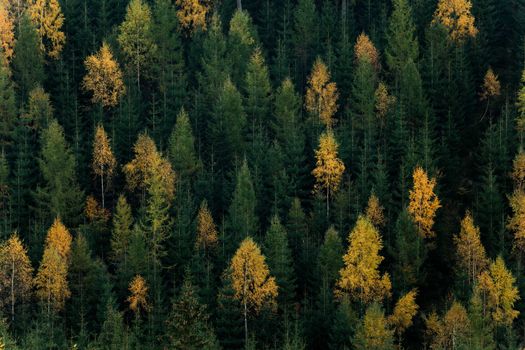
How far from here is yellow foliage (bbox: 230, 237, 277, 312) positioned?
61719 millimetres

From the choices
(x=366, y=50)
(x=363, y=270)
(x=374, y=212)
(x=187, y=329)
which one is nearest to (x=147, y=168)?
(x=374, y=212)

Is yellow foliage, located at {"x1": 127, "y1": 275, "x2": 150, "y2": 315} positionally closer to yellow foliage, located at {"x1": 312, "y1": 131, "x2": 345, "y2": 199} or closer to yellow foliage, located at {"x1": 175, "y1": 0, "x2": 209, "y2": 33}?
yellow foliage, located at {"x1": 312, "y1": 131, "x2": 345, "y2": 199}

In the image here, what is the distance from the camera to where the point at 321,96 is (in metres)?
81.9

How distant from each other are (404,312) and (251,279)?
38.4 feet

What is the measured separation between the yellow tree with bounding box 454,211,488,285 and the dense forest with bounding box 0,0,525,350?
190 mm

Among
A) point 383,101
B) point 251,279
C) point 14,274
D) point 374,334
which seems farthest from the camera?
point 383,101

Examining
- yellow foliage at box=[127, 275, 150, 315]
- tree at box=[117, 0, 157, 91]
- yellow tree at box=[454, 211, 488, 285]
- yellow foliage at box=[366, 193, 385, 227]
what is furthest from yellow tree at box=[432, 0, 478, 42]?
yellow foliage at box=[127, 275, 150, 315]

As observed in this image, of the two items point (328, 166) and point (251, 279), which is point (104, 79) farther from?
point (251, 279)

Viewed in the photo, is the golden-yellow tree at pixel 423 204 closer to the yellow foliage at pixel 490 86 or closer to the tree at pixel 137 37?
the yellow foliage at pixel 490 86

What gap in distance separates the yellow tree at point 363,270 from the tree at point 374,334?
3767mm

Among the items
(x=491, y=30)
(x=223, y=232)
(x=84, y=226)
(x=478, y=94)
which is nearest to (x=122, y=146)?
(x=84, y=226)

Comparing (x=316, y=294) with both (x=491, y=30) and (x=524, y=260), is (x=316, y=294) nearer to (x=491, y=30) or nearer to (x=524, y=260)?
(x=524, y=260)

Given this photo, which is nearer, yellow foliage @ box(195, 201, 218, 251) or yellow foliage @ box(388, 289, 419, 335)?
yellow foliage @ box(388, 289, 419, 335)

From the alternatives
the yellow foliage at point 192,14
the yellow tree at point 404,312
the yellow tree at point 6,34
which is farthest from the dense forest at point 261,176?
the yellow foliage at point 192,14
